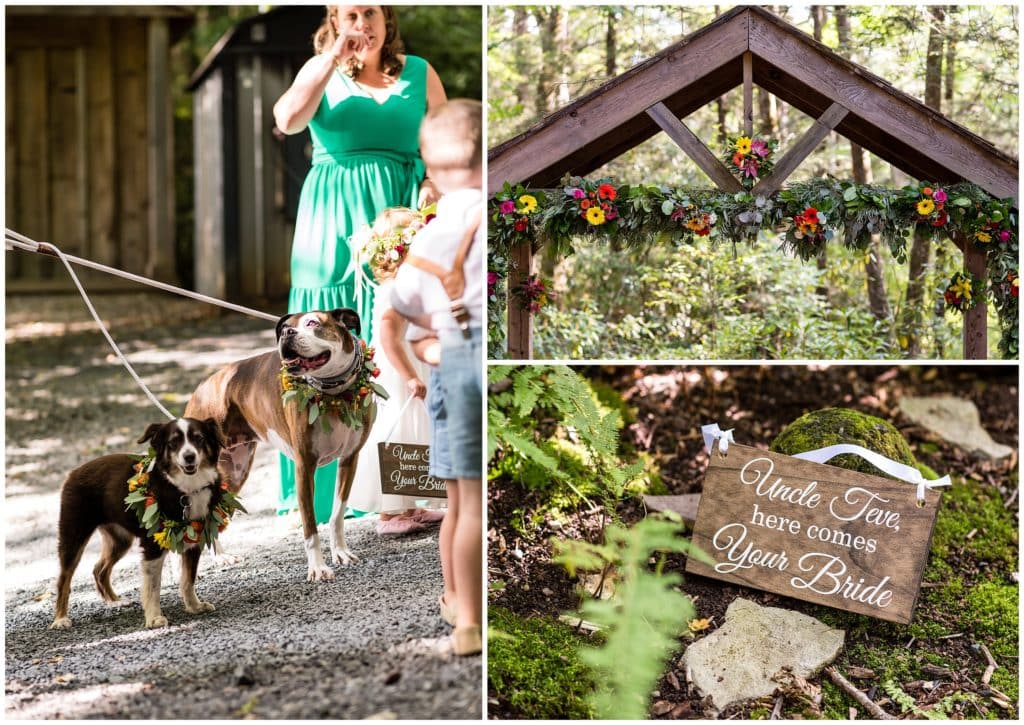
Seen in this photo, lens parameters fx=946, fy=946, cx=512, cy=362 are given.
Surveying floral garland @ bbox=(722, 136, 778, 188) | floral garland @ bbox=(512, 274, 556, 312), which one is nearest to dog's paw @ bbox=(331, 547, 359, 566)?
floral garland @ bbox=(512, 274, 556, 312)

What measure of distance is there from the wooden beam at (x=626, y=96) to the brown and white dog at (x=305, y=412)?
106cm

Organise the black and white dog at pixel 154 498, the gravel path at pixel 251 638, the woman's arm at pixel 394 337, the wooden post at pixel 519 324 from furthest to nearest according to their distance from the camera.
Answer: the wooden post at pixel 519 324, the black and white dog at pixel 154 498, the woman's arm at pixel 394 337, the gravel path at pixel 251 638

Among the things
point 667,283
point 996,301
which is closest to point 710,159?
point 996,301

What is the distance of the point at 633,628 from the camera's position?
98.0 inches

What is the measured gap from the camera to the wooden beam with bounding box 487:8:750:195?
363cm

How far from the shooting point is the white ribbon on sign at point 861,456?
11.0ft

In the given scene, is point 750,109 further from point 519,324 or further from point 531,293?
point 519,324

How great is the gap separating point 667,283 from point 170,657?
5.30 meters

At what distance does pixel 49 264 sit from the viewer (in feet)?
34.2

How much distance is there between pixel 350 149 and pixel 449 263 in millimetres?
1153

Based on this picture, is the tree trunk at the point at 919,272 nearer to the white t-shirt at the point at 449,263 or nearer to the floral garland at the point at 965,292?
the floral garland at the point at 965,292

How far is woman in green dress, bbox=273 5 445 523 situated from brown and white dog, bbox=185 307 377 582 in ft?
1.31

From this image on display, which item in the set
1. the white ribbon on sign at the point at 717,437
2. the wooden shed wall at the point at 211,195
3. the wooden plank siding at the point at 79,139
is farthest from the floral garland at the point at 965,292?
the wooden plank siding at the point at 79,139

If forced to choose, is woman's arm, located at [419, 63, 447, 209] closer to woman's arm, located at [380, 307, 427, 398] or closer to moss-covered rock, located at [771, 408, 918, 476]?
woman's arm, located at [380, 307, 427, 398]
